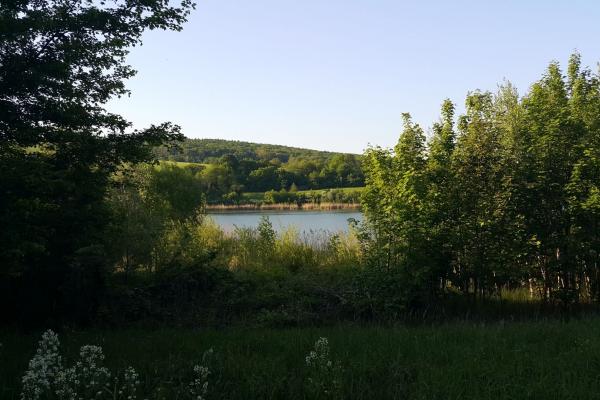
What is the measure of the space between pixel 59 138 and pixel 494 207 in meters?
7.07

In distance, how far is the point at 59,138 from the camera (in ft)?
21.9

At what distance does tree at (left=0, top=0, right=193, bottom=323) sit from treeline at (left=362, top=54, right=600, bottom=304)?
4.27 metres

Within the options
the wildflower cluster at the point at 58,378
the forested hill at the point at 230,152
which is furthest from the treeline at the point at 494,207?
the forested hill at the point at 230,152

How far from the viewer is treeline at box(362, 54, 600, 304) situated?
9320 millimetres

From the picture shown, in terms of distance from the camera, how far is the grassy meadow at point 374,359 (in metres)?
4.79

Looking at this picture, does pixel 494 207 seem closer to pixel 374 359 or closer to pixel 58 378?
pixel 374 359

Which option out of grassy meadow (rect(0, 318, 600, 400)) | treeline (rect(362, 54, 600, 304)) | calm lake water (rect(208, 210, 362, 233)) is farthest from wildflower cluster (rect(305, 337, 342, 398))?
calm lake water (rect(208, 210, 362, 233))

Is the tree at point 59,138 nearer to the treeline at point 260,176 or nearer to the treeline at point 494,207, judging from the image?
the treeline at point 494,207

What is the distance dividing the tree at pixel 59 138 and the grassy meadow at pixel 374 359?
106 cm

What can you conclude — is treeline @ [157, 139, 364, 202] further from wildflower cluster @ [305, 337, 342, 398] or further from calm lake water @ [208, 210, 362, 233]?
wildflower cluster @ [305, 337, 342, 398]

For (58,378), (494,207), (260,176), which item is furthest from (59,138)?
(260,176)

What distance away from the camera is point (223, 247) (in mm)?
14953

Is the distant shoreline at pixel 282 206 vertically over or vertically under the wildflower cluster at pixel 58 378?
under

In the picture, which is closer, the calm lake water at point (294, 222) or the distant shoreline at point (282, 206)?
the calm lake water at point (294, 222)
